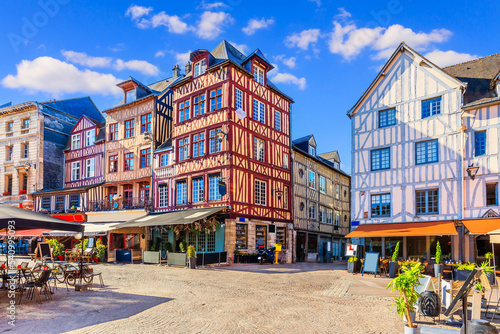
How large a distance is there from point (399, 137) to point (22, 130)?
2914 cm

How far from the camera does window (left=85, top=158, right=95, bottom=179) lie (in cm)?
3014

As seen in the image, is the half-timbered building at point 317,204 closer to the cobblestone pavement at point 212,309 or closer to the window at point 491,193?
the window at point 491,193

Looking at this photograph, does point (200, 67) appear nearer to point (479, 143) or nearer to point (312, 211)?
point (312, 211)

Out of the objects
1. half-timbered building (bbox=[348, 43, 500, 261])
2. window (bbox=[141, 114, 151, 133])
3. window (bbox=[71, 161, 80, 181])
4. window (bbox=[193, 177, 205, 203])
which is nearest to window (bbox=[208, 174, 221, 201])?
window (bbox=[193, 177, 205, 203])

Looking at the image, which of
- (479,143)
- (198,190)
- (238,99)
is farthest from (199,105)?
(479,143)

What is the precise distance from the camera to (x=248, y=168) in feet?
74.5

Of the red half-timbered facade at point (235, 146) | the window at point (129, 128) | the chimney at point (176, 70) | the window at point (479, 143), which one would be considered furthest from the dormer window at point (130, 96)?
the window at point (479, 143)

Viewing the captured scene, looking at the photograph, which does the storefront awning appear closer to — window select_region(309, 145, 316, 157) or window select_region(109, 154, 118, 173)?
window select_region(109, 154, 118, 173)

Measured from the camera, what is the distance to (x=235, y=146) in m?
22.0

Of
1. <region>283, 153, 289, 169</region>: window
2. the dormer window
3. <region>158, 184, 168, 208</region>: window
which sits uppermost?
the dormer window

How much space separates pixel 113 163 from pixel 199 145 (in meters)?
8.51

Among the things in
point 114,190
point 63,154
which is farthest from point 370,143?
point 63,154

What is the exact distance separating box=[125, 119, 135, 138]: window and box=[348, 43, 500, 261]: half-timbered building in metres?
15.3

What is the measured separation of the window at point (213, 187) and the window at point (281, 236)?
475cm
